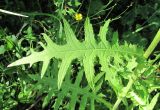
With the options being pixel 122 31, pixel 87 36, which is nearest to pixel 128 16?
pixel 122 31

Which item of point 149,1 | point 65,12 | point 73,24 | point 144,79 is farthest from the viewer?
point 149,1

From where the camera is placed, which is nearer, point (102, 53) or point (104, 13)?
point (102, 53)

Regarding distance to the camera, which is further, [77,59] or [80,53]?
[77,59]

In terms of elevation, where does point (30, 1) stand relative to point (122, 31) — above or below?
above

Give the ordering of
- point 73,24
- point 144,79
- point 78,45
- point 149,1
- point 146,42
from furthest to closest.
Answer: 1. point 149,1
2. point 146,42
3. point 73,24
4. point 144,79
5. point 78,45

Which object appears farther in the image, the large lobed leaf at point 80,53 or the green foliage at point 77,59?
the green foliage at point 77,59

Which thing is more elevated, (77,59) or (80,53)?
(80,53)

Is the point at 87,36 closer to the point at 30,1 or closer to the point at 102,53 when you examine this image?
the point at 102,53

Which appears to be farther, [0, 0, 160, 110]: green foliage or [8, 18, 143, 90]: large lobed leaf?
[0, 0, 160, 110]: green foliage

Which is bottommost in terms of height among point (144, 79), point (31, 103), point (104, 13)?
point (31, 103)
